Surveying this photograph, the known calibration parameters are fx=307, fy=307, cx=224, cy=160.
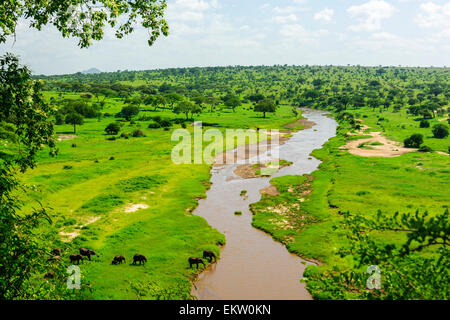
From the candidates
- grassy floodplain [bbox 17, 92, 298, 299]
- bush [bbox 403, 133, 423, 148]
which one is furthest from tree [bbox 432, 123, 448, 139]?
grassy floodplain [bbox 17, 92, 298, 299]

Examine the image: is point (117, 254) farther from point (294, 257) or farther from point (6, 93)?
point (6, 93)

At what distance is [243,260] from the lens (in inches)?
1224

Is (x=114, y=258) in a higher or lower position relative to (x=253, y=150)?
lower

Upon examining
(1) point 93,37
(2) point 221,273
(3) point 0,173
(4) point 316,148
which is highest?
(1) point 93,37

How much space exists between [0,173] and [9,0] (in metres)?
5.78

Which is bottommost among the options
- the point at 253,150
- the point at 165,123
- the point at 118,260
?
the point at 118,260

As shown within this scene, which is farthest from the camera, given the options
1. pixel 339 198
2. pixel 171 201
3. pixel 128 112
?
pixel 128 112

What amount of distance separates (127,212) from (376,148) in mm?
64234

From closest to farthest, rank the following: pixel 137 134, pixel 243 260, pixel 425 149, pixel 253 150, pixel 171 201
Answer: pixel 243 260 → pixel 171 201 → pixel 425 149 → pixel 253 150 → pixel 137 134

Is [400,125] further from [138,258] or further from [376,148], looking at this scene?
[138,258]

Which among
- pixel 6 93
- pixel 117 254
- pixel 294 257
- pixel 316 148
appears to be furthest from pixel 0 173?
pixel 316 148

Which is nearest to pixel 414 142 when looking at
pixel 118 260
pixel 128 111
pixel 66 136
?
pixel 118 260

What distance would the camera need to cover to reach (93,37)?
12516mm

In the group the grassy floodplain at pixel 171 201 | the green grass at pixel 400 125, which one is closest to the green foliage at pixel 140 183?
the grassy floodplain at pixel 171 201
